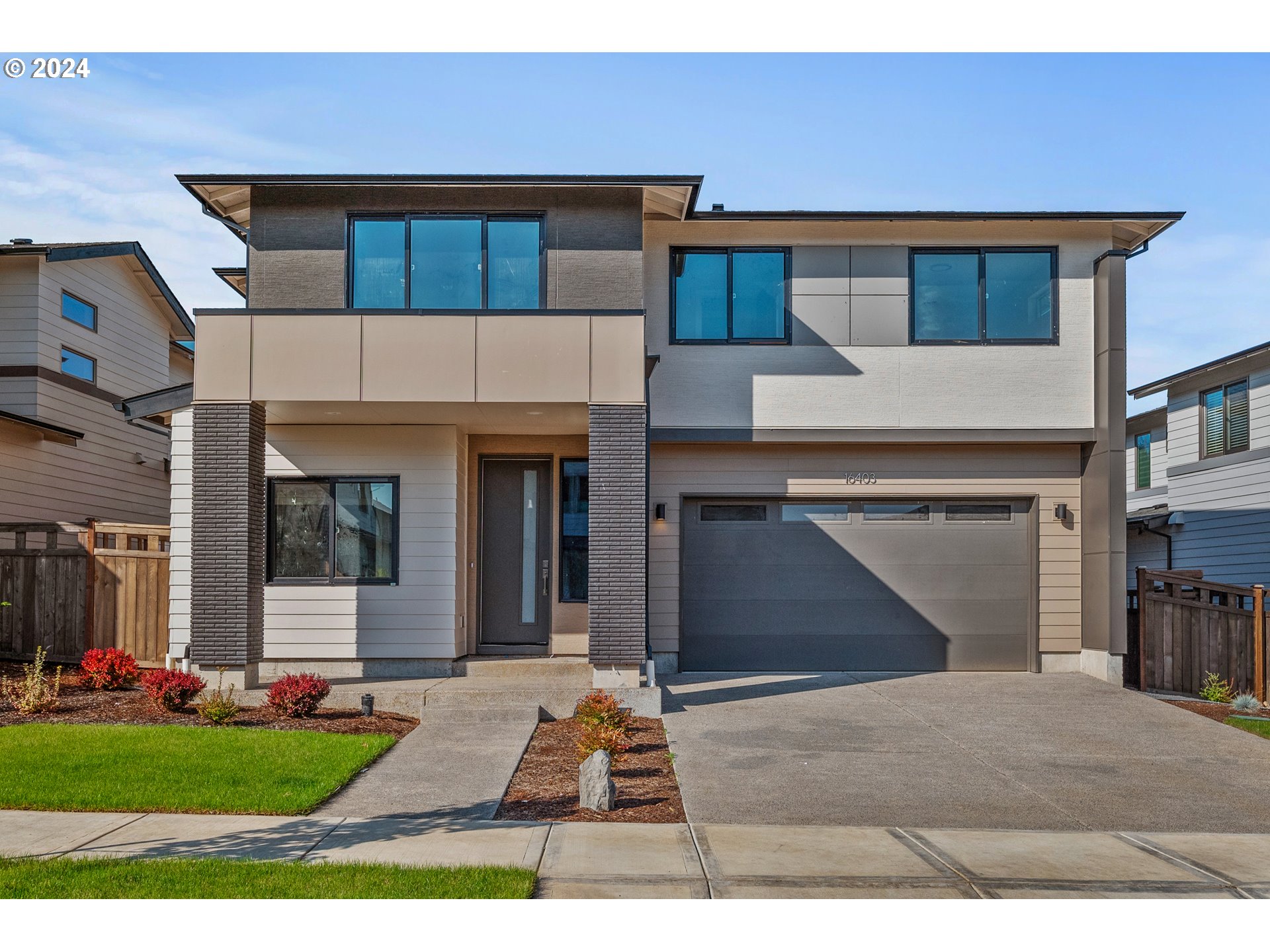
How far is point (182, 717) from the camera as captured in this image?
979 centimetres

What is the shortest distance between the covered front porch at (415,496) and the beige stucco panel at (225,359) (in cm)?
2

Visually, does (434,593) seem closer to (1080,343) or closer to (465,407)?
(465,407)

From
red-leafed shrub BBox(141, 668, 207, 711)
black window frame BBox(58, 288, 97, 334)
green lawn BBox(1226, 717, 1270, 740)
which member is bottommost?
green lawn BBox(1226, 717, 1270, 740)

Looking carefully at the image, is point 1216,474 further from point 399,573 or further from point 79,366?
point 79,366

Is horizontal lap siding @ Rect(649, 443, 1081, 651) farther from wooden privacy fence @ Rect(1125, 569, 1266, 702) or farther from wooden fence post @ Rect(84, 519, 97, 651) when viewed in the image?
wooden fence post @ Rect(84, 519, 97, 651)

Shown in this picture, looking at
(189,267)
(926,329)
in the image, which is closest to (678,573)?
(926,329)

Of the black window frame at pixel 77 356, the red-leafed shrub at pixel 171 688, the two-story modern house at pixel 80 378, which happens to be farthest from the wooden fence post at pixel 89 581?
the black window frame at pixel 77 356

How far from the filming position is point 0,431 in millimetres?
16516

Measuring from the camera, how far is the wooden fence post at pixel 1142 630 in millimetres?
12977

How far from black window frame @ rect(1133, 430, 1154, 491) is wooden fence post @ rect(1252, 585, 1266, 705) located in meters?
14.0

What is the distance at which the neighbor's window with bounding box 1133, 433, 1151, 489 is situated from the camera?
25297 mm

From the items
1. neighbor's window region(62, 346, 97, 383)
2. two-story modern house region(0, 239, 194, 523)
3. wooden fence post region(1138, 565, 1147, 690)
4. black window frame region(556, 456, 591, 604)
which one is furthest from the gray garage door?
neighbor's window region(62, 346, 97, 383)

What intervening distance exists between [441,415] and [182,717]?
442cm

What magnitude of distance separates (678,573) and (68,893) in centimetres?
959
